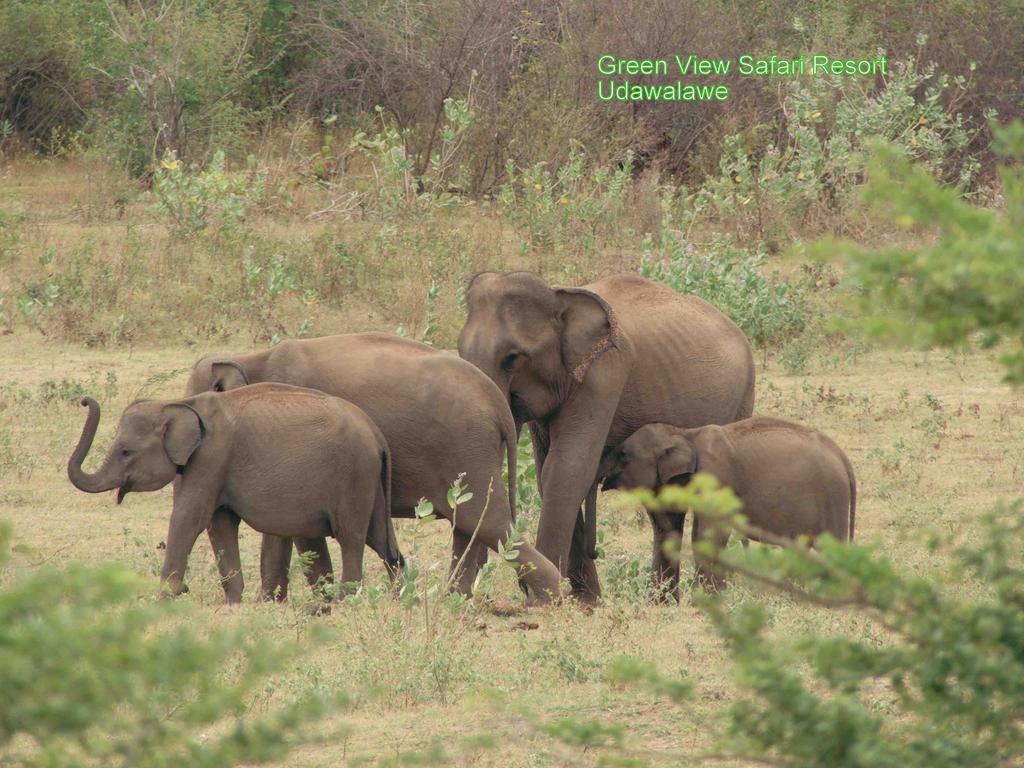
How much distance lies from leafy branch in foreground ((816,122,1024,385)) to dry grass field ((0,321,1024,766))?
28 cm

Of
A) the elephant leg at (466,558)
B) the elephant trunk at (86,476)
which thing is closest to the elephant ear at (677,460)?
the elephant leg at (466,558)

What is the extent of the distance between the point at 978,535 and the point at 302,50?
53.3ft

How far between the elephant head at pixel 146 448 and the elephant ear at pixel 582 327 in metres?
1.59

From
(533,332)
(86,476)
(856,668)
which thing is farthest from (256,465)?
(856,668)

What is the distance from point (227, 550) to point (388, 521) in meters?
0.69

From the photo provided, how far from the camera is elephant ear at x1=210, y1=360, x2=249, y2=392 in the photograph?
7.93 metres

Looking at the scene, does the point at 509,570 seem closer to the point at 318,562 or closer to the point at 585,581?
the point at 585,581

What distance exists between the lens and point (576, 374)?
7707 mm

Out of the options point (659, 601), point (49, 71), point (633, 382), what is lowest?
point (659, 601)

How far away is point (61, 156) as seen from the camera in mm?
21203

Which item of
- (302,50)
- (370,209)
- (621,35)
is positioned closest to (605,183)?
(370,209)

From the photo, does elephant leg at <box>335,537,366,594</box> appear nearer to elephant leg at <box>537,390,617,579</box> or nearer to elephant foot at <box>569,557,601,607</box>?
elephant leg at <box>537,390,617,579</box>

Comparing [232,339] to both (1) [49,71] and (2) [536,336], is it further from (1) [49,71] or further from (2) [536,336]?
(1) [49,71]

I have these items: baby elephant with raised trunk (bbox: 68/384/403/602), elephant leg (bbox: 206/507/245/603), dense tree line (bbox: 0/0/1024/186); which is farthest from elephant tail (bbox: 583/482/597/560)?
dense tree line (bbox: 0/0/1024/186)
